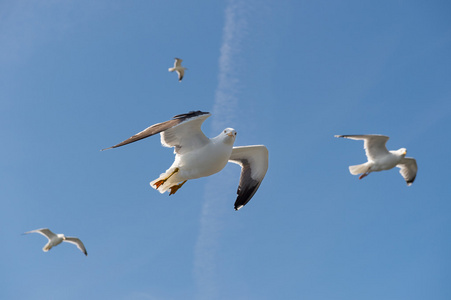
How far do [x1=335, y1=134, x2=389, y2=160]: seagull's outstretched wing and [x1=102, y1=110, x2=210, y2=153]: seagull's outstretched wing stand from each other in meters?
10.1

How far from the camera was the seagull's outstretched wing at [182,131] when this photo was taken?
10.1 m

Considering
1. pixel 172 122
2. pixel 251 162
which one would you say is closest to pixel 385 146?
pixel 251 162

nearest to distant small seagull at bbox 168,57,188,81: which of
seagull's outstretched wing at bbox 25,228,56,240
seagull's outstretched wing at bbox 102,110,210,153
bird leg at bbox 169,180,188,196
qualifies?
seagull's outstretched wing at bbox 25,228,56,240

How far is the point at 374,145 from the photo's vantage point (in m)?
20.5

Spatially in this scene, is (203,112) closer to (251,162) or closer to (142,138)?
(142,138)

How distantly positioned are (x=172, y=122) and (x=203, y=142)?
1.11 meters

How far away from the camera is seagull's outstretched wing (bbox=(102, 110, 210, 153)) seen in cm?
1012

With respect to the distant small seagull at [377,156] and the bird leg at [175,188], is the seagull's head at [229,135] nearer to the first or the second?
the bird leg at [175,188]

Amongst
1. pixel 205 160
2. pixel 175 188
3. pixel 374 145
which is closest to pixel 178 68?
pixel 374 145

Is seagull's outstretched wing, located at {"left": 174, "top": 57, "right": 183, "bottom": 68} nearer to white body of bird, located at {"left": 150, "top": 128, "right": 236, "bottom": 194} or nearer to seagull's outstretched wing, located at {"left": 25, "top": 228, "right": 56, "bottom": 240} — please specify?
seagull's outstretched wing, located at {"left": 25, "top": 228, "right": 56, "bottom": 240}

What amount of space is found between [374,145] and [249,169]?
9.11 metres

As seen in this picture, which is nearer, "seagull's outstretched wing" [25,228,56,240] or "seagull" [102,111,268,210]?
"seagull" [102,111,268,210]

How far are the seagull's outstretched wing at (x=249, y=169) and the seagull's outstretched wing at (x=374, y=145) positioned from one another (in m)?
7.63

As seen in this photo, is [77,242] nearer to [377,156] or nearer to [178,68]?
[178,68]
